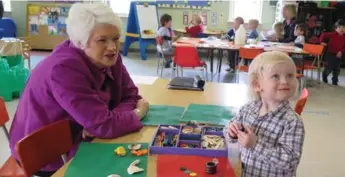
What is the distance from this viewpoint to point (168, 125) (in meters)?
1.62

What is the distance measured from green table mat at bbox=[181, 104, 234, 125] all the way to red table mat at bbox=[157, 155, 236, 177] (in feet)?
1.40

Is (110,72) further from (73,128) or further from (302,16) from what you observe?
(302,16)

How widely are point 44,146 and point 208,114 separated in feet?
2.59

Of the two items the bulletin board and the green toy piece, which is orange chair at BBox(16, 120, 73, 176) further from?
the bulletin board

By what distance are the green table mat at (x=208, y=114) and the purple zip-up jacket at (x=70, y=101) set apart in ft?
0.97

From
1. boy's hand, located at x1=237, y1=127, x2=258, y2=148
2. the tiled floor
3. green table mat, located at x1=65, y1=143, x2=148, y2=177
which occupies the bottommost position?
the tiled floor

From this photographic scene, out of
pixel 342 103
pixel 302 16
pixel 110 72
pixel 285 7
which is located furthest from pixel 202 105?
pixel 302 16

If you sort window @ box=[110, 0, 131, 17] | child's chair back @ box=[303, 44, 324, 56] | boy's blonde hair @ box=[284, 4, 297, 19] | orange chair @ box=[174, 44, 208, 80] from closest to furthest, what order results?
1. orange chair @ box=[174, 44, 208, 80]
2. child's chair back @ box=[303, 44, 324, 56]
3. boy's blonde hair @ box=[284, 4, 297, 19]
4. window @ box=[110, 0, 131, 17]

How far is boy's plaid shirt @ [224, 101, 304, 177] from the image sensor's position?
125 centimetres

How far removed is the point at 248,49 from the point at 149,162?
157 inches

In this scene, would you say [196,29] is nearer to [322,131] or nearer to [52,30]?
[52,30]

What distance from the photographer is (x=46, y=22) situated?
8.05 meters

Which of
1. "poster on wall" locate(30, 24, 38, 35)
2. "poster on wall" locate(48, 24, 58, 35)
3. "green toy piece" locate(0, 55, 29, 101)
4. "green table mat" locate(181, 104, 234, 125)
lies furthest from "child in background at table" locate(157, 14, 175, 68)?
"green table mat" locate(181, 104, 234, 125)

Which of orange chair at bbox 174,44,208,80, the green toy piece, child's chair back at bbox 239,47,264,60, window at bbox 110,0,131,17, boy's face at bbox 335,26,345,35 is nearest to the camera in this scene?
the green toy piece
